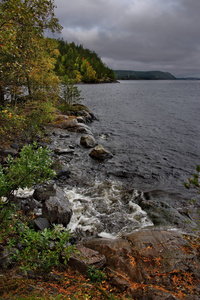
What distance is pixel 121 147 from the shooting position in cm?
2034

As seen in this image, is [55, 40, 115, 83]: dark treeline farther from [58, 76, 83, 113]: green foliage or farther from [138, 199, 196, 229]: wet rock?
[138, 199, 196, 229]: wet rock

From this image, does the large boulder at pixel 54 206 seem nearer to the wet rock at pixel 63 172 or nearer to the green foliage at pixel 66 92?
the wet rock at pixel 63 172

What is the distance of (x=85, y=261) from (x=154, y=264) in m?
2.22

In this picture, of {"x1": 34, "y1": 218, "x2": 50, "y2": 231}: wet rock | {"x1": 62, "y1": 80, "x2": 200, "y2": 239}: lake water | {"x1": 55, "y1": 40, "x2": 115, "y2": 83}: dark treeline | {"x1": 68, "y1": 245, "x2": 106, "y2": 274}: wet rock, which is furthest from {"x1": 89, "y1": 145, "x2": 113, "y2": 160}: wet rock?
{"x1": 55, "y1": 40, "x2": 115, "y2": 83}: dark treeline

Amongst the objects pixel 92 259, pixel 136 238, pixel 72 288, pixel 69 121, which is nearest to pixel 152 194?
pixel 136 238

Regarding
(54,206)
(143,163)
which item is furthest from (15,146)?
(143,163)

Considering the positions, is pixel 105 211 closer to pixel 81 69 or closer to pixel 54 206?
pixel 54 206

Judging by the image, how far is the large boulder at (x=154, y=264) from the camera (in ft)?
15.9

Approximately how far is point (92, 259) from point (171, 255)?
2657 mm

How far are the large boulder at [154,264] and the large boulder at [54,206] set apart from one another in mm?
1958

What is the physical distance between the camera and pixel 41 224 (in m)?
7.48

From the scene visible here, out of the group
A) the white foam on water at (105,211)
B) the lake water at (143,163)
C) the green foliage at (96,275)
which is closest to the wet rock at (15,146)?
the lake water at (143,163)

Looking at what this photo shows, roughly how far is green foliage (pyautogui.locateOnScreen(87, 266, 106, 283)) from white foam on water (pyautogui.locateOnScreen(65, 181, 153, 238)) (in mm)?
2890

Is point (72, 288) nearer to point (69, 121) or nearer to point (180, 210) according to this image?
point (180, 210)
